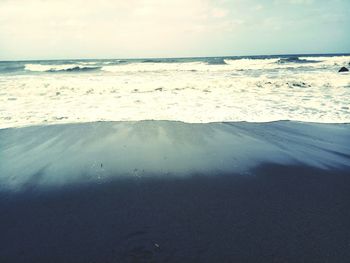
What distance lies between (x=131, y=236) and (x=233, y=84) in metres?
13.2

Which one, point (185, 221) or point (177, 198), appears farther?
point (177, 198)

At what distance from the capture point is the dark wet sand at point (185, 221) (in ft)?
7.87

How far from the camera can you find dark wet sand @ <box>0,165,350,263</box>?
7.87 ft

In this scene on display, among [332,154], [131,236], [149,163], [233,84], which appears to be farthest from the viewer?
[233,84]

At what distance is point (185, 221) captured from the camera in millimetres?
2859

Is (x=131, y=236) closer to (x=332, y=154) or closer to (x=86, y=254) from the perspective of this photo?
(x=86, y=254)

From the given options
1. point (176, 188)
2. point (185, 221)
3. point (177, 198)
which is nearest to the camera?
point (185, 221)

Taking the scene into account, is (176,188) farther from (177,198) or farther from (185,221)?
(185,221)

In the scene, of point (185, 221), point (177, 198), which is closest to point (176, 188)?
point (177, 198)

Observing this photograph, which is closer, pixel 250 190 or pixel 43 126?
pixel 250 190

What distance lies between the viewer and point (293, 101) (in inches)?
379

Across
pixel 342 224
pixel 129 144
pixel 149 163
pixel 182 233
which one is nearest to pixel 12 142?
pixel 129 144

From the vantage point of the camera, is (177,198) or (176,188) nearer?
(177,198)

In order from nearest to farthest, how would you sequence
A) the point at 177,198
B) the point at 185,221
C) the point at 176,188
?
the point at 185,221, the point at 177,198, the point at 176,188
